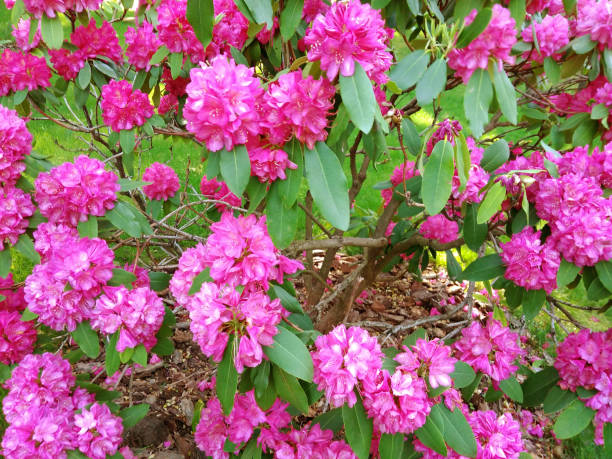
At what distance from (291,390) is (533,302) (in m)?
0.87

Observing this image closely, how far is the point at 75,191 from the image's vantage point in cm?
126

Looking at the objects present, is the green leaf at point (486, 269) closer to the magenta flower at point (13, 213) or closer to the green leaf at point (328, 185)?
the green leaf at point (328, 185)

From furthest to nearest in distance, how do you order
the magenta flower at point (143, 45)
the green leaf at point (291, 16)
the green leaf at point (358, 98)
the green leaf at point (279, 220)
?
the magenta flower at point (143, 45) → the green leaf at point (291, 16) → the green leaf at point (279, 220) → the green leaf at point (358, 98)

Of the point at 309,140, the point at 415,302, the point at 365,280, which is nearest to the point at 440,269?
the point at 415,302

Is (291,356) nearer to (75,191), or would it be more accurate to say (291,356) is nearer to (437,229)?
(75,191)

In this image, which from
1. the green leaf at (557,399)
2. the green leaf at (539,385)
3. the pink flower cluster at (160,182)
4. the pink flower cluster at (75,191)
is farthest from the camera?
the pink flower cluster at (160,182)

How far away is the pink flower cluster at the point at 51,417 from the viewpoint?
47.5 inches

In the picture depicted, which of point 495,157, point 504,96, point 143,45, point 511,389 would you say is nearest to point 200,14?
point 504,96

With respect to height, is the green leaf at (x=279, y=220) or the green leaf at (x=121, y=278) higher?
the green leaf at (x=279, y=220)

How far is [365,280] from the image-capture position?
7.89 ft

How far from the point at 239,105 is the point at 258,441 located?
37.6 inches

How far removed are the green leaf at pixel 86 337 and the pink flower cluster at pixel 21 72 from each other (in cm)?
107

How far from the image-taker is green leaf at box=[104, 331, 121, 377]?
1.21m

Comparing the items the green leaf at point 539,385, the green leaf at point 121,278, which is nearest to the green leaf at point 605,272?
the green leaf at point 539,385
